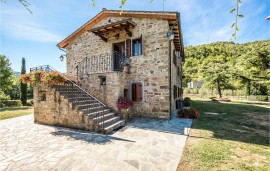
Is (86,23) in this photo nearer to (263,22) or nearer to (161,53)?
(161,53)

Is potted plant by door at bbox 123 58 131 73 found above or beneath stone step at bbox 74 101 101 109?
above

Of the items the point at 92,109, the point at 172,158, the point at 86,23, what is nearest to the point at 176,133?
the point at 172,158

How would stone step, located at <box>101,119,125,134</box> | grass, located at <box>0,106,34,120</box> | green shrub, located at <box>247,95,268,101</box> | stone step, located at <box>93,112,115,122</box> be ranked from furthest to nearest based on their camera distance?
1. green shrub, located at <box>247,95,268,101</box>
2. grass, located at <box>0,106,34,120</box>
3. stone step, located at <box>93,112,115,122</box>
4. stone step, located at <box>101,119,125,134</box>

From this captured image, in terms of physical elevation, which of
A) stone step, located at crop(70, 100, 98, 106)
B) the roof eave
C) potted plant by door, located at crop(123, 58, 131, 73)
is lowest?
stone step, located at crop(70, 100, 98, 106)

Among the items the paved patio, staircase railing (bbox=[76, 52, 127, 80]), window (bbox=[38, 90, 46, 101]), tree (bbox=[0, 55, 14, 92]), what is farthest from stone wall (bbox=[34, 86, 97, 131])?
tree (bbox=[0, 55, 14, 92])

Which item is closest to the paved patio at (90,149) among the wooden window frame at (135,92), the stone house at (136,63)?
the stone house at (136,63)

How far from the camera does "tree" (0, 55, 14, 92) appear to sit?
64.2 feet

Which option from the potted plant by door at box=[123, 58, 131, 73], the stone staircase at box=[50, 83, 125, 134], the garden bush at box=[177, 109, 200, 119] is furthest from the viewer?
the potted plant by door at box=[123, 58, 131, 73]

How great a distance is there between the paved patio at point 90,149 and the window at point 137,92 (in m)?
3.14

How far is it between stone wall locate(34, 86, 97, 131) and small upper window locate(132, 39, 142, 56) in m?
5.52

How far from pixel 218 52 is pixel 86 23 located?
51.3 m

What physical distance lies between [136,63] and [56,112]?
5751 millimetres

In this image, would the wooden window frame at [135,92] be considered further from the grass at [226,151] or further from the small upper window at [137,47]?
the grass at [226,151]

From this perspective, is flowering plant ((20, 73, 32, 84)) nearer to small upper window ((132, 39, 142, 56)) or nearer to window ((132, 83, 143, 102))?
window ((132, 83, 143, 102))
